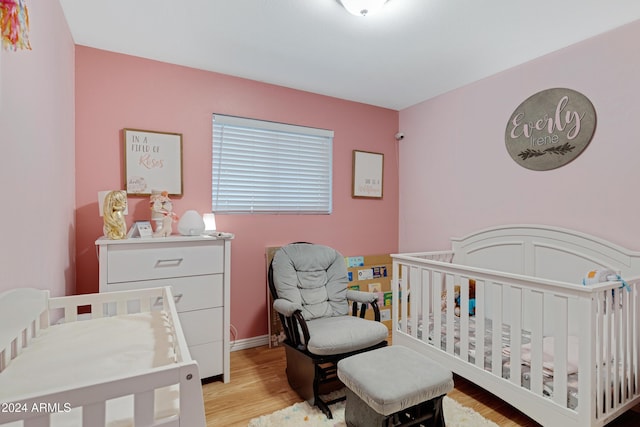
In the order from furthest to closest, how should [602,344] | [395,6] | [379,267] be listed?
1. [379,267]
2. [395,6]
3. [602,344]

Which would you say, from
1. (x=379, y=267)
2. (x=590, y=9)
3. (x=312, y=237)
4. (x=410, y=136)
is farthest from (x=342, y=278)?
(x=590, y=9)

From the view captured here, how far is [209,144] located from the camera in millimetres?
2666

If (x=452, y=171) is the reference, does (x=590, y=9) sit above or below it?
above

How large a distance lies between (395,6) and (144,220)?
2189 mm

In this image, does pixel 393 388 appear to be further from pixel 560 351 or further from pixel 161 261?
pixel 161 261

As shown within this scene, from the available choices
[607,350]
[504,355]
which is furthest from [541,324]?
[504,355]

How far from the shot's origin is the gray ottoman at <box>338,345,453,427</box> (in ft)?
4.59

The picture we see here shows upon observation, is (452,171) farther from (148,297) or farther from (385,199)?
(148,297)

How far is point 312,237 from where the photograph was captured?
3.15 meters

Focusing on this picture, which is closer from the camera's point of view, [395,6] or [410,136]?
[395,6]

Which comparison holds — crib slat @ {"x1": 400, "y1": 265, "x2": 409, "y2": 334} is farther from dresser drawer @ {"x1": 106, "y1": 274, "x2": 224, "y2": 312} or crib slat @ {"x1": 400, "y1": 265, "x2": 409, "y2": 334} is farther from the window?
dresser drawer @ {"x1": 106, "y1": 274, "x2": 224, "y2": 312}

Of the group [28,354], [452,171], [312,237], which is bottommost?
[28,354]

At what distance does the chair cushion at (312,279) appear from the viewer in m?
2.37

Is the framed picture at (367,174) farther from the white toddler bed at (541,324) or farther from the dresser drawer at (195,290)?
the dresser drawer at (195,290)
